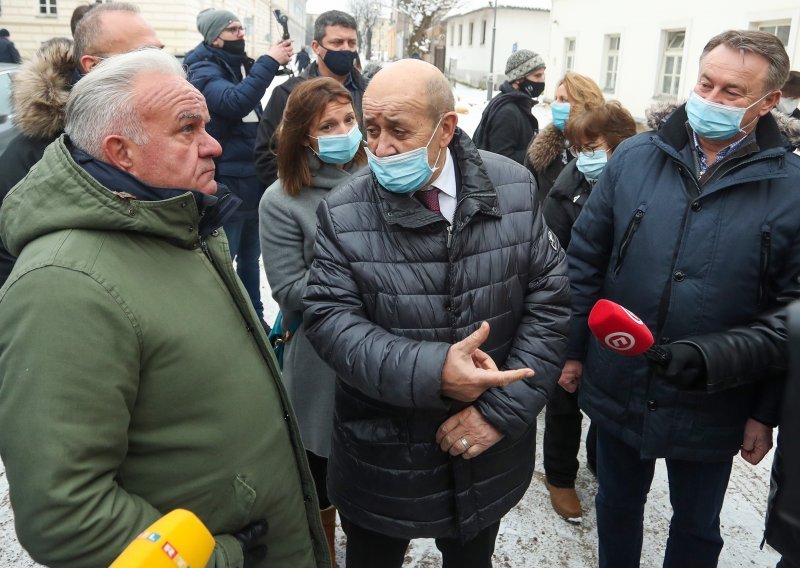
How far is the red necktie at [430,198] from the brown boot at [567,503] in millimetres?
1811

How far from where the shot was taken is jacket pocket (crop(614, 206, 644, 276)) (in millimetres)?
2149

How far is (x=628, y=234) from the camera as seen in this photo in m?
2.18

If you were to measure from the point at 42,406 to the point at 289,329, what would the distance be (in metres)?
1.42

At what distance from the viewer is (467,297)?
180cm

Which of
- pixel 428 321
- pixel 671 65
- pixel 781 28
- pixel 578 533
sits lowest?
pixel 578 533

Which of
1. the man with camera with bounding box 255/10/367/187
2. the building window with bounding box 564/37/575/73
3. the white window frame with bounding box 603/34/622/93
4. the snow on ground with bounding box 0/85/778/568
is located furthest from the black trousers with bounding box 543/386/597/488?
the building window with bounding box 564/37/575/73

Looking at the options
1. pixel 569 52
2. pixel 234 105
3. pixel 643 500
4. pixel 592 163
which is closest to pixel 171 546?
pixel 643 500

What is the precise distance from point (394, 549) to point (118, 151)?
1466 mm

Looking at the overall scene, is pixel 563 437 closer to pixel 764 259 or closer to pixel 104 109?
pixel 764 259

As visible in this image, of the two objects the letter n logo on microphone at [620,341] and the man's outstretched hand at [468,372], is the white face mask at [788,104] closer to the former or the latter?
the letter n logo on microphone at [620,341]

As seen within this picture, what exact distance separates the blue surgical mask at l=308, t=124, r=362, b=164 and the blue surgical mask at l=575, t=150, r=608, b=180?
1141 mm

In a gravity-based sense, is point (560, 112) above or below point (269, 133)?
above

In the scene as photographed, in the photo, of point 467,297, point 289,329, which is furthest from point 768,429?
point 289,329

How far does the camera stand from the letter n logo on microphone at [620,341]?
1.89m
